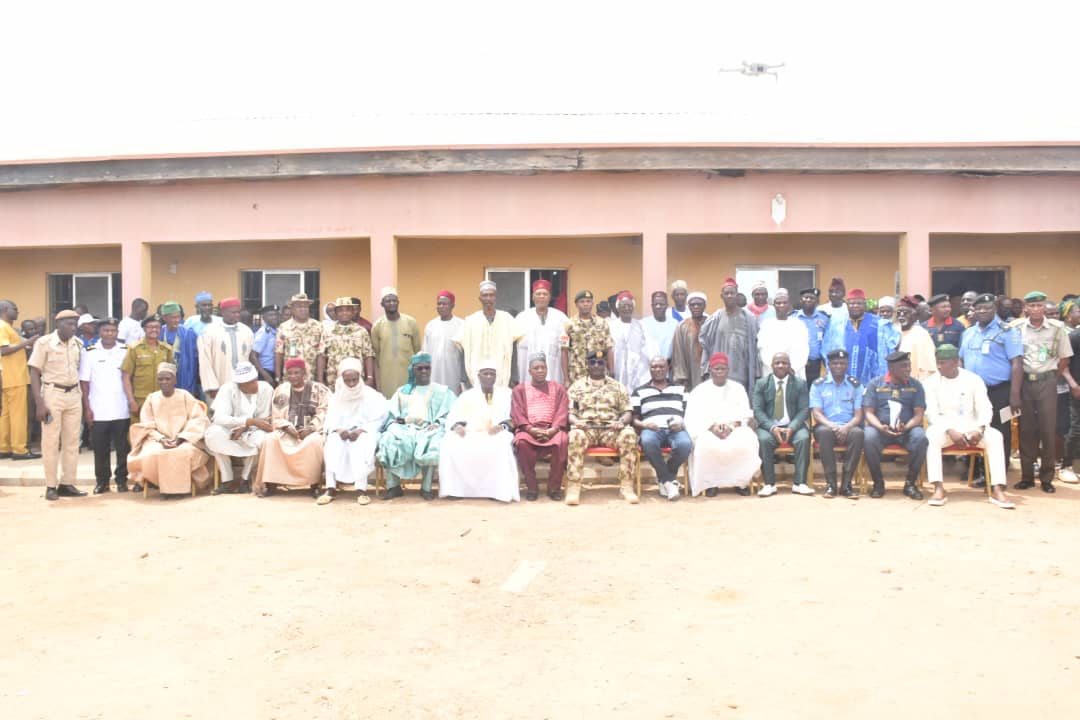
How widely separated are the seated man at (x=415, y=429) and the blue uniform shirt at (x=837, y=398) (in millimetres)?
3410

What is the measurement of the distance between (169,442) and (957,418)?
710cm

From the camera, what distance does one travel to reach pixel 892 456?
8.12m

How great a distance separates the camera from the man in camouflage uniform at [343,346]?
898 centimetres

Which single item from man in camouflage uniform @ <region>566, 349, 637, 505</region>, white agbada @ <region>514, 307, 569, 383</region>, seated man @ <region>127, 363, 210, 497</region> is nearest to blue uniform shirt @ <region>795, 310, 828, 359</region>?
man in camouflage uniform @ <region>566, 349, 637, 505</region>

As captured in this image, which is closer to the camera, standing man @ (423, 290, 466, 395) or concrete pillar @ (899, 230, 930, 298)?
standing man @ (423, 290, 466, 395)

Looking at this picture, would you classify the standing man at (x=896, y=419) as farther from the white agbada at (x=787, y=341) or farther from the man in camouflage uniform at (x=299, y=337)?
the man in camouflage uniform at (x=299, y=337)

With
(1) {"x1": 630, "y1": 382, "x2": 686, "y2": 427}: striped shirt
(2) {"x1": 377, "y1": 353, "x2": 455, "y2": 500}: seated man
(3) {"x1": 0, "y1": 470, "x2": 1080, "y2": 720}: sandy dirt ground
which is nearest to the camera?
(3) {"x1": 0, "y1": 470, "x2": 1080, "y2": 720}: sandy dirt ground

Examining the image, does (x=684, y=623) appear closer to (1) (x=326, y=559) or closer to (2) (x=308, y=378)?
(1) (x=326, y=559)

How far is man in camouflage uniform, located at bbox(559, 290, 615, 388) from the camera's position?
8758 millimetres

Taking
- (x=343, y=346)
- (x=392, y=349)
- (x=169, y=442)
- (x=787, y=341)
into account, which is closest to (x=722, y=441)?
(x=787, y=341)

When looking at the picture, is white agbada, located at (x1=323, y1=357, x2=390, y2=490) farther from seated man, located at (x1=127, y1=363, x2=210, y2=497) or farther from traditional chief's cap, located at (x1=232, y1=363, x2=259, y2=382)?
seated man, located at (x1=127, y1=363, x2=210, y2=497)

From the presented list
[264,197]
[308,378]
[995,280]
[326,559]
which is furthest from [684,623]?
[995,280]

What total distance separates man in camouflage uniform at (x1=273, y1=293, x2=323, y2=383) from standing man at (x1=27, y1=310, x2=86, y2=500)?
1.86 m

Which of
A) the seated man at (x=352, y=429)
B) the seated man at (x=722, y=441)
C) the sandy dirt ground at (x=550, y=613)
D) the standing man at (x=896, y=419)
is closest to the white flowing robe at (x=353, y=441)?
the seated man at (x=352, y=429)
